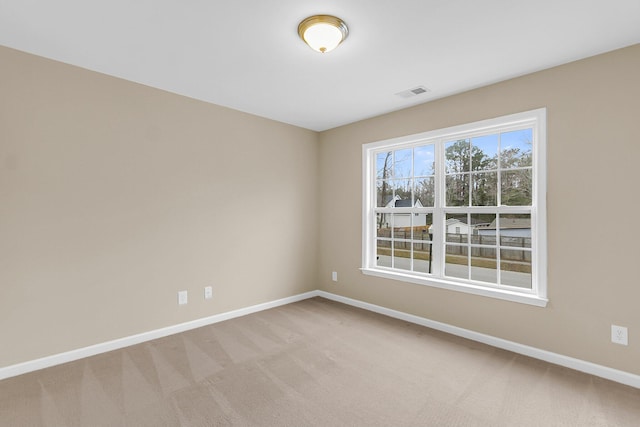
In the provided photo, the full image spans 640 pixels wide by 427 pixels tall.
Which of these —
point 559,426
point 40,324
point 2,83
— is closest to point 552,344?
point 559,426

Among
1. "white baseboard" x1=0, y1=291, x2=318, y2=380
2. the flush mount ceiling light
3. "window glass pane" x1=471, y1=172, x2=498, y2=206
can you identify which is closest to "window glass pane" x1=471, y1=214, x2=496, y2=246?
"window glass pane" x1=471, y1=172, x2=498, y2=206

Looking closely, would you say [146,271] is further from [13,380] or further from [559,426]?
[559,426]

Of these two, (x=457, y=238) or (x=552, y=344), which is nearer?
(x=552, y=344)

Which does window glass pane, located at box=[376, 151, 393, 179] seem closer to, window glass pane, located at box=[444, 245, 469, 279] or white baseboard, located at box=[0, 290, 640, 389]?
window glass pane, located at box=[444, 245, 469, 279]

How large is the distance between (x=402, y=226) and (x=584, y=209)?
1780 mm

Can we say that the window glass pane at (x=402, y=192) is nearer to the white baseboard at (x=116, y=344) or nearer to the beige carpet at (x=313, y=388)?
the beige carpet at (x=313, y=388)

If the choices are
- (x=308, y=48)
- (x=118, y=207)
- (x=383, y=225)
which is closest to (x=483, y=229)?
(x=383, y=225)

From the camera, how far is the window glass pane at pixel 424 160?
3.53m

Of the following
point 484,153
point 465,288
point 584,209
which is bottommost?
point 465,288

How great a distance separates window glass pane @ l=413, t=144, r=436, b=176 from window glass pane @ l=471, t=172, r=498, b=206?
0.49 m

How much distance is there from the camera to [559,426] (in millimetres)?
1813

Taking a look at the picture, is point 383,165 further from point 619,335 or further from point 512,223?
point 619,335

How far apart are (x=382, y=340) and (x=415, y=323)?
651 millimetres

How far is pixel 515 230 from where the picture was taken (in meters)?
2.92
